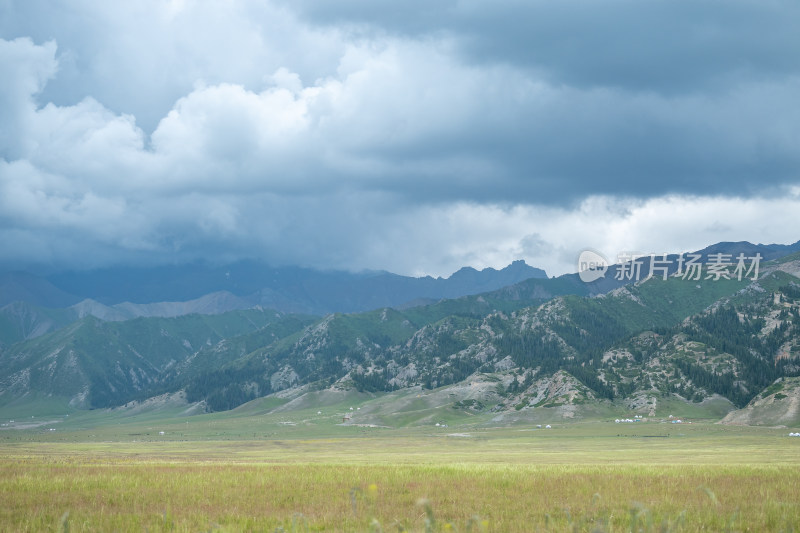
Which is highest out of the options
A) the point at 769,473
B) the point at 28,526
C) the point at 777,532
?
the point at 28,526

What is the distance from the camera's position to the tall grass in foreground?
24141mm

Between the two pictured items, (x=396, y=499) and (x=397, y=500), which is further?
(x=396, y=499)

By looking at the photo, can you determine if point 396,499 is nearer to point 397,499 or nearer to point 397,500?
point 397,499

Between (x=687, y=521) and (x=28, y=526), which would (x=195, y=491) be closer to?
(x=28, y=526)

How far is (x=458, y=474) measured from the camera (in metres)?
41.7

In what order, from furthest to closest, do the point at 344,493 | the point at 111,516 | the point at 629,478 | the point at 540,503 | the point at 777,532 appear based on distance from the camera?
the point at 629,478, the point at 344,493, the point at 540,503, the point at 111,516, the point at 777,532

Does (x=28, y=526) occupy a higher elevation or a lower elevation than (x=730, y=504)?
higher

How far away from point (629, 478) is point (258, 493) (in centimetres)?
2123

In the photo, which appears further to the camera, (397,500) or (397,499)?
(397,499)

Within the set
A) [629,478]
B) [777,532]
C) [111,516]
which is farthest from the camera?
[629,478]

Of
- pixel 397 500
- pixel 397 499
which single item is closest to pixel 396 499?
pixel 397 499

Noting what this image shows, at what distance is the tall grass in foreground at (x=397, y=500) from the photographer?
24141mm

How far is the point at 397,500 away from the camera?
30.6 meters

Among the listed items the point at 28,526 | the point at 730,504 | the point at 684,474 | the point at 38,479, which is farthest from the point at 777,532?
the point at 38,479
